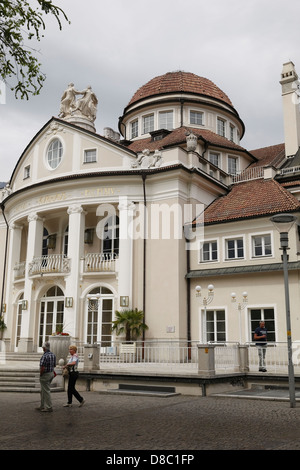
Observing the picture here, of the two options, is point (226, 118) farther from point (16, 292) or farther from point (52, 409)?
point (52, 409)

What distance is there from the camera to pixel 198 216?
25.1 metres

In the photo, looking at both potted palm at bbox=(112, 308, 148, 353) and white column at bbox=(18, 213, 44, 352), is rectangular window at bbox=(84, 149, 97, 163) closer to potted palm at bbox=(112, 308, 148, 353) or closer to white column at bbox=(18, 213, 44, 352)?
white column at bbox=(18, 213, 44, 352)

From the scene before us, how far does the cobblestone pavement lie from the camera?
7492 mm

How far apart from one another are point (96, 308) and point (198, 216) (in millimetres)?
7116

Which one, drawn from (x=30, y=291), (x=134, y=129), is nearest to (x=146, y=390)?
(x=30, y=291)

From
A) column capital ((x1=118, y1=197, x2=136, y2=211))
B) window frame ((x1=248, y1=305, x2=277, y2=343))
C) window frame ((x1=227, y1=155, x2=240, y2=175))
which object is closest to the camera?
window frame ((x1=248, y1=305, x2=277, y2=343))

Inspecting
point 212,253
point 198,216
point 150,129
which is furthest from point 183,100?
point 212,253

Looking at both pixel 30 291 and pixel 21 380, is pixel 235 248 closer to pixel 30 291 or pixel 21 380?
pixel 30 291

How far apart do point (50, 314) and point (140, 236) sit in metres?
6.89

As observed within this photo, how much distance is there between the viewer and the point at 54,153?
2789 centimetres

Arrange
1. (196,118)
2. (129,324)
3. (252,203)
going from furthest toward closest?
(196,118), (252,203), (129,324)

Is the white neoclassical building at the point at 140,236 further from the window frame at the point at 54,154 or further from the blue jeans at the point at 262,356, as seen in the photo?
the blue jeans at the point at 262,356

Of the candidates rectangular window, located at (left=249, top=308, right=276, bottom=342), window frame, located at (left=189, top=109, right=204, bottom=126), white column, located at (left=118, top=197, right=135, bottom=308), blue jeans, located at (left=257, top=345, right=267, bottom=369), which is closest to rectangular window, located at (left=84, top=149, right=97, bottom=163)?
white column, located at (left=118, top=197, right=135, bottom=308)

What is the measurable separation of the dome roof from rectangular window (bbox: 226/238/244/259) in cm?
1427
